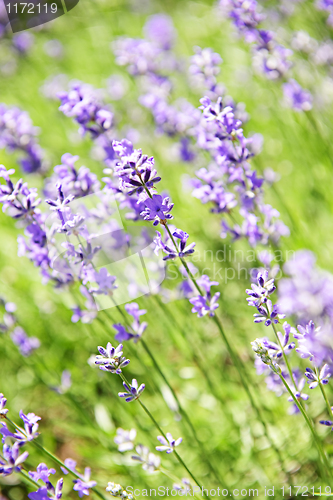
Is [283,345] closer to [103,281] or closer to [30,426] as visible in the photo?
[103,281]

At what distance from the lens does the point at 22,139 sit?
3055 millimetres

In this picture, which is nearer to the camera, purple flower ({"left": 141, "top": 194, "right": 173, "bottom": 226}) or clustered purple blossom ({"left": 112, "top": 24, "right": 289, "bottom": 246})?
purple flower ({"left": 141, "top": 194, "right": 173, "bottom": 226})

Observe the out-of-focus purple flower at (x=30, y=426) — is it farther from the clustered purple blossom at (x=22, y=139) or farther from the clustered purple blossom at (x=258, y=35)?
the clustered purple blossom at (x=258, y=35)

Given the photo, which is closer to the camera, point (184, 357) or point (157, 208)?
point (157, 208)

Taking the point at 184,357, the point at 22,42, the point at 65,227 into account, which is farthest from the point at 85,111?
the point at 22,42

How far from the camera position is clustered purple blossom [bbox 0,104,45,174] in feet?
9.89

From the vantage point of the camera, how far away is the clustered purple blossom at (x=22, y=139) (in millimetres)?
3016

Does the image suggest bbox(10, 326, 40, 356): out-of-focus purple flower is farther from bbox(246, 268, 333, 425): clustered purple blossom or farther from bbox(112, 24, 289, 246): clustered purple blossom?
bbox(246, 268, 333, 425): clustered purple blossom

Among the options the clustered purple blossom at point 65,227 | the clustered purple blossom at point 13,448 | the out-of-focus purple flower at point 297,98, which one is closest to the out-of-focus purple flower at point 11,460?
the clustered purple blossom at point 13,448

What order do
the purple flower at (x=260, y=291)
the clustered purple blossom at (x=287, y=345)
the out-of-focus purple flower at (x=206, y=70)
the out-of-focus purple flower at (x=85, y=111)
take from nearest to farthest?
1. the clustered purple blossom at (x=287, y=345)
2. the purple flower at (x=260, y=291)
3. the out-of-focus purple flower at (x=85, y=111)
4. the out-of-focus purple flower at (x=206, y=70)

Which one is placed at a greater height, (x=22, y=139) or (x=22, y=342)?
(x=22, y=139)

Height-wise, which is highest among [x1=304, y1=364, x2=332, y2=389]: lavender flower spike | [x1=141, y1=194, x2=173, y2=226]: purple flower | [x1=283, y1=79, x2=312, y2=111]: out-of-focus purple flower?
[x1=141, y1=194, x2=173, y2=226]: purple flower

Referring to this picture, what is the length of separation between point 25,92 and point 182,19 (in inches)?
124

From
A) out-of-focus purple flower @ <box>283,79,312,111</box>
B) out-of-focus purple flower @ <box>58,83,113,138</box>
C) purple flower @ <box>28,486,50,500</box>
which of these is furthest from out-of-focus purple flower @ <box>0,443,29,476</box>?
out-of-focus purple flower @ <box>283,79,312,111</box>
